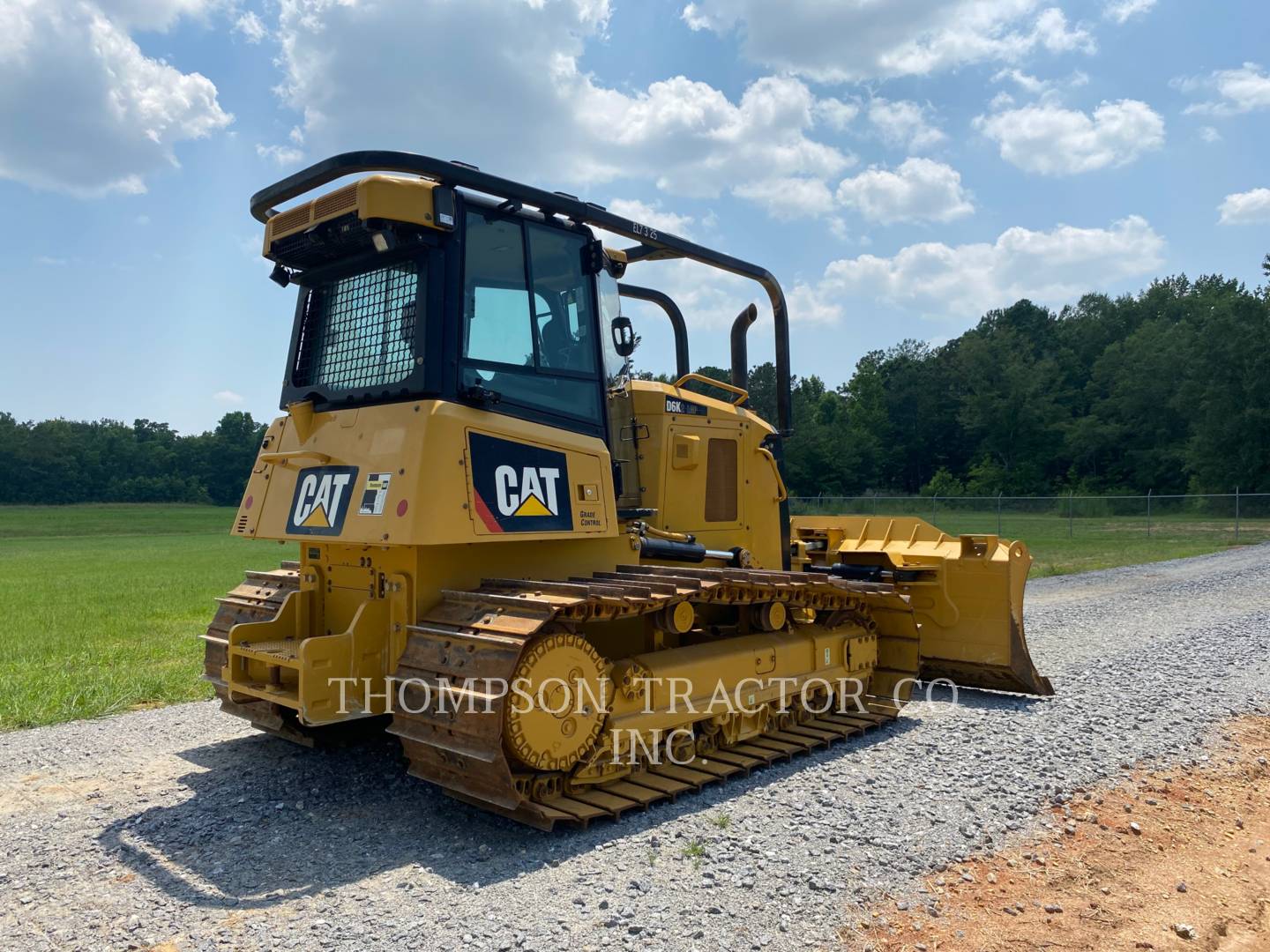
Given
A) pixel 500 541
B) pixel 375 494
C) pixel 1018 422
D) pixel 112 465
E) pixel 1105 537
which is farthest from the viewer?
pixel 112 465

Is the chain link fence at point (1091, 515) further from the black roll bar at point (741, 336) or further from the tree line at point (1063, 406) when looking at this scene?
the black roll bar at point (741, 336)

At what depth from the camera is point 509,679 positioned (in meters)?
4.59

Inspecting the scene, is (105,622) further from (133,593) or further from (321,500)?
(321,500)

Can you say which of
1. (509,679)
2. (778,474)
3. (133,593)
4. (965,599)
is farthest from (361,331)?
(133,593)

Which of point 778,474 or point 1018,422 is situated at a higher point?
point 1018,422

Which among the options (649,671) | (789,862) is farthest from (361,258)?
(789,862)

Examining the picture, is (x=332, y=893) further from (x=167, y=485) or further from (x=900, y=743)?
(x=167, y=485)

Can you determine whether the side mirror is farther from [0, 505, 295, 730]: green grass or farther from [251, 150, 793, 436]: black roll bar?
[0, 505, 295, 730]: green grass

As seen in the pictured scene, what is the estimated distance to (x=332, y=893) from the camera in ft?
13.9

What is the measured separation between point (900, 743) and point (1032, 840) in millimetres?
1866

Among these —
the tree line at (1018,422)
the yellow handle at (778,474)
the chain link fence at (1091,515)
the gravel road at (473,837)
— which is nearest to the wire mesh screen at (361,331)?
the gravel road at (473,837)

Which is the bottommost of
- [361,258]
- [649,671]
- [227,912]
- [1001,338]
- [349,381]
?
[227,912]

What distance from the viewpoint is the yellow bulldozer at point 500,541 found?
4.97 metres

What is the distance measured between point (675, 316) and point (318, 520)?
4.09 m
